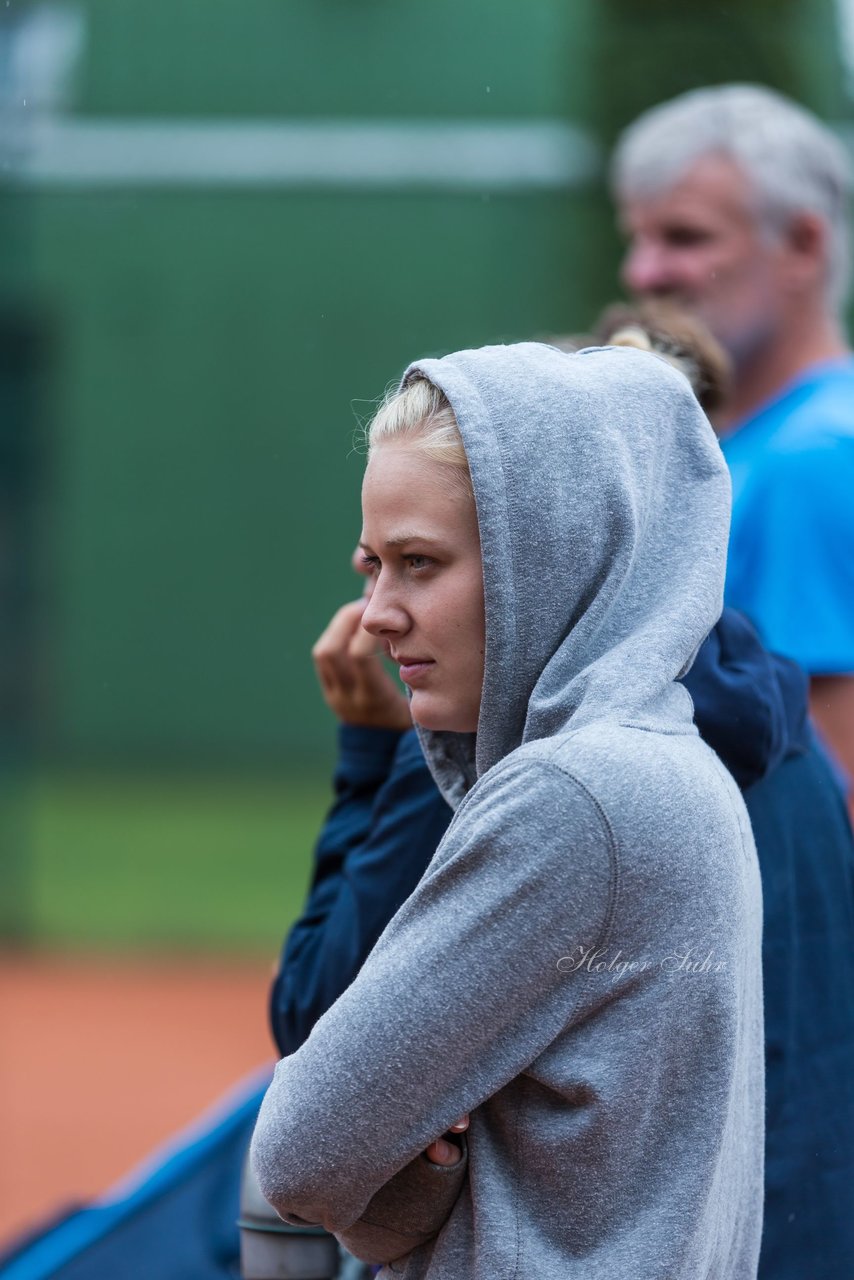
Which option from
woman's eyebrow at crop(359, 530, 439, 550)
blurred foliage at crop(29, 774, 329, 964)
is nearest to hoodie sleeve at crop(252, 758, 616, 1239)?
woman's eyebrow at crop(359, 530, 439, 550)

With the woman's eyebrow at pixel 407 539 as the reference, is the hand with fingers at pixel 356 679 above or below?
below

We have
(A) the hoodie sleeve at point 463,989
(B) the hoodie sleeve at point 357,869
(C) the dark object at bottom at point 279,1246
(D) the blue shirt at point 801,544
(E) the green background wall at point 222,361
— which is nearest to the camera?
(A) the hoodie sleeve at point 463,989

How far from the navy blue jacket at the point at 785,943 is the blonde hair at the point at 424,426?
367mm

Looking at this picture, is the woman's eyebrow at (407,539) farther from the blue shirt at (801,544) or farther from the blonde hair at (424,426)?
the blue shirt at (801,544)

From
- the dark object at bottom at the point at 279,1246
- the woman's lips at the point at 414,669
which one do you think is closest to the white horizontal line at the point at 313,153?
the dark object at bottom at the point at 279,1246

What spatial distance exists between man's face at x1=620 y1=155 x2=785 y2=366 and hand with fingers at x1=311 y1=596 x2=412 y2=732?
1.03 metres

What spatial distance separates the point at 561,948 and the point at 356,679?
2.03ft

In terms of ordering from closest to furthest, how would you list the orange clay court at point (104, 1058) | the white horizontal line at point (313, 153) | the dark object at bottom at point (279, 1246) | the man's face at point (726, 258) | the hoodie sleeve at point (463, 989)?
1. the hoodie sleeve at point (463, 989)
2. the dark object at bottom at point (279, 1246)
3. the man's face at point (726, 258)
4. the orange clay court at point (104, 1058)
5. the white horizontal line at point (313, 153)

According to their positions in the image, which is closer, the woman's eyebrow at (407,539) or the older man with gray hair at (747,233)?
the woman's eyebrow at (407,539)

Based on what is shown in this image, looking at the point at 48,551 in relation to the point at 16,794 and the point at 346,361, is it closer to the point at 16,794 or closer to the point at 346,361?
the point at 346,361

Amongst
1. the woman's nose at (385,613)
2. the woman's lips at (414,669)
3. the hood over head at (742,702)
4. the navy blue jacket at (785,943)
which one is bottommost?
the navy blue jacket at (785,943)

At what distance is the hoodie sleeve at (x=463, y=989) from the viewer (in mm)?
1281

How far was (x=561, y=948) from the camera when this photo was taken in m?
1.29

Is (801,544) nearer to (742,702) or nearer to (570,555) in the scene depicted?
(742,702)
